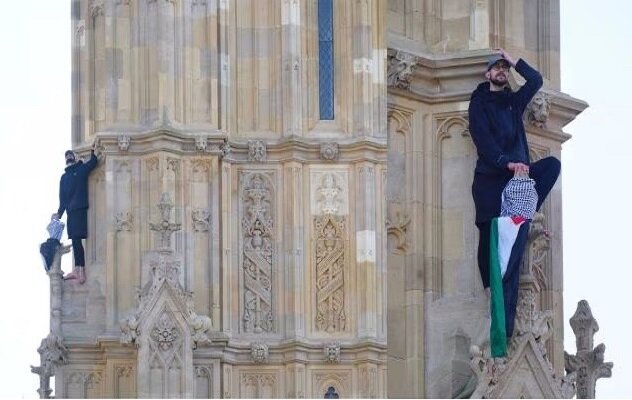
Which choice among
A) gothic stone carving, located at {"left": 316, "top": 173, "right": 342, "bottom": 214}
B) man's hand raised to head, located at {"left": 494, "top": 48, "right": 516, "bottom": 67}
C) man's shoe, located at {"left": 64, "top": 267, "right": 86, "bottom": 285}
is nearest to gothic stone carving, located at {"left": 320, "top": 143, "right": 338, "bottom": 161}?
gothic stone carving, located at {"left": 316, "top": 173, "right": 342, "bottom": 214}

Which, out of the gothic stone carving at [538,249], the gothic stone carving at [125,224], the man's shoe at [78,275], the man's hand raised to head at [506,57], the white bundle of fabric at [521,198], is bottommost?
the man's shoe at [78,275]

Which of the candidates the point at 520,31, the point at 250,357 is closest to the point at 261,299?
the point at 250,357

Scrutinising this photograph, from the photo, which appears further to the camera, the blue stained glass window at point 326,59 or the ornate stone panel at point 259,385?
the blue stained glass window at point 326,59

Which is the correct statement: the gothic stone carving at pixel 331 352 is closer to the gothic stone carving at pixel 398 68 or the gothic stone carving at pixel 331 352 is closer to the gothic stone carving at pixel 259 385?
the gothic stone carving at pixel 259 385

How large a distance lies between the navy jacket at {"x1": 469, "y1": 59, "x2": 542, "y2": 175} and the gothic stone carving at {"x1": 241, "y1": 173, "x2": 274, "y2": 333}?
2.44m

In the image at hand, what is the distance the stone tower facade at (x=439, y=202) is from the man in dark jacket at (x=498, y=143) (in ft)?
1.60

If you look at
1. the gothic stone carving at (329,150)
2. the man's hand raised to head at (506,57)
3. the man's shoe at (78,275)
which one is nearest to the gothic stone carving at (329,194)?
the gothic stone carving at (329,150)

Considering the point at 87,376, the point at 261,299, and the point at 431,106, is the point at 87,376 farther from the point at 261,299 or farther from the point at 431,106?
the point at 431,106

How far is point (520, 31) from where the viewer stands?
160ft

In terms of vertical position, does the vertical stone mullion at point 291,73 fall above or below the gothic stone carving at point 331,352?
above

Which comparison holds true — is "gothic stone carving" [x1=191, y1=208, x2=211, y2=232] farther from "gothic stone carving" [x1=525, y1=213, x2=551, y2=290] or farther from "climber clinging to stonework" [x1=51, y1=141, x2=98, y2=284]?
"gothic stone carving" [x1=525, y1=213, x2=551, y2=290]

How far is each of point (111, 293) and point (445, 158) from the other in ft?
14.7

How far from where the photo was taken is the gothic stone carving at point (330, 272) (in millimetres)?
45781

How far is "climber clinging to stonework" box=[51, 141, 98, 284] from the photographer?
4612 centimetres
